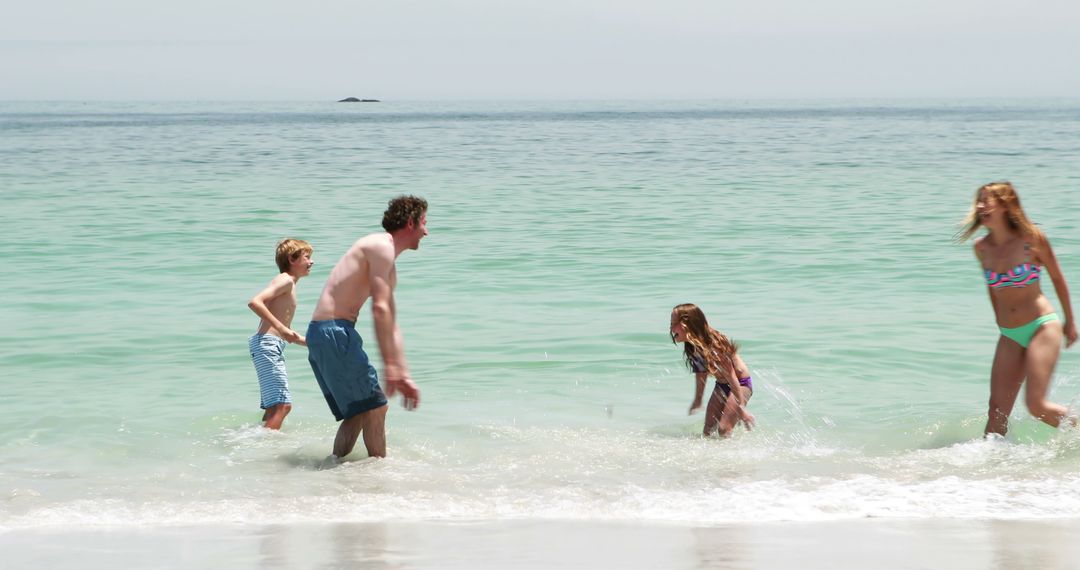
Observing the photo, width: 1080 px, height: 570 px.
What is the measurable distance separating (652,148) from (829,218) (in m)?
23.7

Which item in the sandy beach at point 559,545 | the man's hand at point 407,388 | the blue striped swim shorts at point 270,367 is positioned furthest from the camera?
the blue striped swim shorts at point 270,367

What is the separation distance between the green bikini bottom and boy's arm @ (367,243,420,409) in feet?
10.9

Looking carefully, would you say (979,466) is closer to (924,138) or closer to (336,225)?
(336,225)

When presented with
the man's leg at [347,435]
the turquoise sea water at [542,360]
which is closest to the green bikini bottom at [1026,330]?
the turquoise sea water at [542,360]

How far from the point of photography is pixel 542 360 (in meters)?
9.94

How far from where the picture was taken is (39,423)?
7852 millimetres

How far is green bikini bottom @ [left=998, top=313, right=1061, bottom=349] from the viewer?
6.44m

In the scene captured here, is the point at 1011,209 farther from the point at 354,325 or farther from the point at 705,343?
the point at 354,325

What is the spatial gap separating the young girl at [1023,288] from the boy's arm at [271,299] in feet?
12.9

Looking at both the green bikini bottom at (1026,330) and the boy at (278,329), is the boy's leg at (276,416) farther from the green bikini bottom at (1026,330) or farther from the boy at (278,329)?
the green bikini bottom at (1026,330)

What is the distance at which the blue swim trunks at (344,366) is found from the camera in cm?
607

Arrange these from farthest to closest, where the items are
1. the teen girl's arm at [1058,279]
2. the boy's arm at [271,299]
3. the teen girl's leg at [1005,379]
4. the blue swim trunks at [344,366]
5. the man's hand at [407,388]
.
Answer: the boy's arm at [271,299]
the teen girl's leg at [1005,379]
the teen girl's arm at [1058,279]
the blue swim trunks at [344,366]
the man's hand at [407,388]

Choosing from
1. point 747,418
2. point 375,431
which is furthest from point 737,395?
point 375,431

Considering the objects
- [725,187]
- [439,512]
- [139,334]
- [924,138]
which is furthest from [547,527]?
[924,138]
